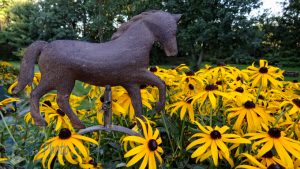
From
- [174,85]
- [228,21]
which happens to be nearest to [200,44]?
[228,21]

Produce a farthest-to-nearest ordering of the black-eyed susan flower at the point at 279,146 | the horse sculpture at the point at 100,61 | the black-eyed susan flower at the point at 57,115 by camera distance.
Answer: the black-eyed susan flower at the point at 57,115 → the horse sculpture at the point at 100,61 → the black-eyed susan flower at the point at 279,146

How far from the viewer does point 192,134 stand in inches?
42.4

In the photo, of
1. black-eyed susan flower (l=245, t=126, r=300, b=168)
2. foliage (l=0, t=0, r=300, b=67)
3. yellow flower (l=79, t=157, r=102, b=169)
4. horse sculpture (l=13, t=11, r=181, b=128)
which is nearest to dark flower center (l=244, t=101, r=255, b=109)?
black-eyed susan flower (l=245, t=126, r=300, b=168)

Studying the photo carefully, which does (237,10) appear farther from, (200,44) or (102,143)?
(102,143)

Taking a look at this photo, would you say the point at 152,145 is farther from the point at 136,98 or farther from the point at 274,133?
the point at 274,133

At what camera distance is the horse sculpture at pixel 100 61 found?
84cm

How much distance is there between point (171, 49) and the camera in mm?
909

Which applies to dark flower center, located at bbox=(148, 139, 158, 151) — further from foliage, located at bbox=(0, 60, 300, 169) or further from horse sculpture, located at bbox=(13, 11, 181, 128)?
horse sculpture, located at bbox=(13, 11, 181, 128)

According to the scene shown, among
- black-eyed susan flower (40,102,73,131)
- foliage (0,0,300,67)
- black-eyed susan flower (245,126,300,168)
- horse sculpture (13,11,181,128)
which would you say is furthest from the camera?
foliage (0,0,300,67)

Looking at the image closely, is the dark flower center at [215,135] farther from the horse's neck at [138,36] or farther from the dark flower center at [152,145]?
the horse's neck at [138,36]

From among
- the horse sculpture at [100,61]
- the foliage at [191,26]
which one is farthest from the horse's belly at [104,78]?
the foliage at [191,26]

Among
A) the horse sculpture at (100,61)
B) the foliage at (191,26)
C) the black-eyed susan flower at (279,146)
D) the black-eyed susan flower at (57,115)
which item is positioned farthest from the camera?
the foliage at (191,26)

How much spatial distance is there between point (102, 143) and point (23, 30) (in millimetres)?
17353

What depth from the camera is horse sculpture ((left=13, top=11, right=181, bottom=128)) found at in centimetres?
84
